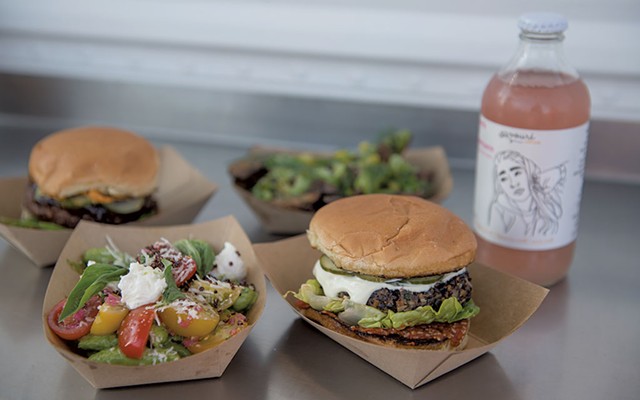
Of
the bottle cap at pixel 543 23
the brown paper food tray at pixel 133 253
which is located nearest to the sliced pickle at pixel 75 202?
the brown paper food tray at pixel 133 253

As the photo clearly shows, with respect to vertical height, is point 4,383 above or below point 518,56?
below

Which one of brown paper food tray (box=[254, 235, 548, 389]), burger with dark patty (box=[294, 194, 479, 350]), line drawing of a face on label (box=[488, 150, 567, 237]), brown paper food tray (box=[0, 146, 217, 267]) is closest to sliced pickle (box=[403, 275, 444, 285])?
burger with dark patty (box=[294, 194, 479, 350])

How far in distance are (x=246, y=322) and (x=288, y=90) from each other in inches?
38.3

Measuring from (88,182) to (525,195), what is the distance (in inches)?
32.5

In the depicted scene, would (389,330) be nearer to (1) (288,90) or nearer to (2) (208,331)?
(2) (208,331)

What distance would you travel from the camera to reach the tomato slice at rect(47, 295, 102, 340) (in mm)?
1167

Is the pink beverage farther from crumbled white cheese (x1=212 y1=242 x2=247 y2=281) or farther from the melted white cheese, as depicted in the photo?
crumbled white cheese (x1=212 y1=242 x2=247 y2=281)

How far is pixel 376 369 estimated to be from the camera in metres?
1.24

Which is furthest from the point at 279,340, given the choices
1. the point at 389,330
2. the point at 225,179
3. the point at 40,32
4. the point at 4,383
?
the point at 40,32

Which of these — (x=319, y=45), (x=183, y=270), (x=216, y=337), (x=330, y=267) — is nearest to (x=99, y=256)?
Result: (x=183, y=270)

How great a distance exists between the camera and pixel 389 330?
1183mm

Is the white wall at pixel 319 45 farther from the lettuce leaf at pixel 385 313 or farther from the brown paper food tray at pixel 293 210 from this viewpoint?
the lettuce leaf at pixel 385 313

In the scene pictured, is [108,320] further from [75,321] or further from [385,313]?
[385,313]

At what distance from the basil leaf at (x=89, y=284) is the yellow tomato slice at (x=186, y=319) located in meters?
0.12
